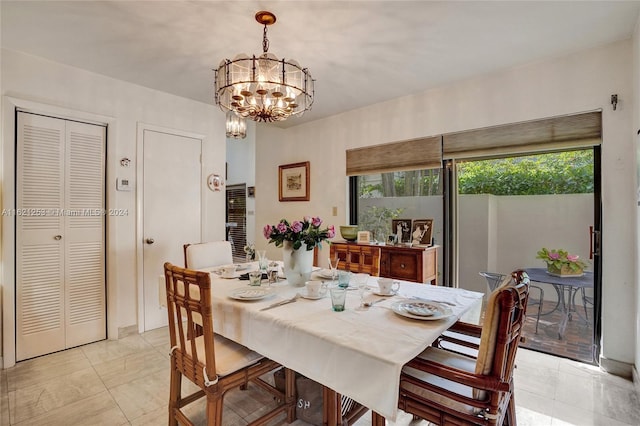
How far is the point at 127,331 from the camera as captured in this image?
311 cm

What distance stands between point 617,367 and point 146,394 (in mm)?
3391

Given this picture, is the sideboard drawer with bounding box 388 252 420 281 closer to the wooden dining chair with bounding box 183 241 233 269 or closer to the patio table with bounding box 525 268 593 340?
the patio table with bounding box 525 268 593 340

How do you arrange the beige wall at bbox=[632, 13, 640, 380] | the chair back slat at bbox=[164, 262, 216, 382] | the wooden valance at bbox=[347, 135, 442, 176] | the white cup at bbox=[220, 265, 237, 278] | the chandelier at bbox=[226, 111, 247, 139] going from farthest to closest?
the chandelier at bbox=[226, 111, 247, 139] → the wooden valance at bbox=[347, 135, 442, 176] → the white cup at bbox=[220, 265, 237, 278] → the beige wall at bbox=[632, 13, 640, 380] → the chair back slat at bbox=[164, 262, 216, 382]

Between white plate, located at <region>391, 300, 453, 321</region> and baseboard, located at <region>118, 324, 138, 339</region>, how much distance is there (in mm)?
2808

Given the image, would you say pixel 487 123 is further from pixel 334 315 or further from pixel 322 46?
pixel 334 315

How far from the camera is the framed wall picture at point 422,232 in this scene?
313cm

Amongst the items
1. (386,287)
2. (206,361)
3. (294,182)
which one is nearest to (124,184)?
(294,182)

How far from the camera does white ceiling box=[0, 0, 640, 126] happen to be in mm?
1946

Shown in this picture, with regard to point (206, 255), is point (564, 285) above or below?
below

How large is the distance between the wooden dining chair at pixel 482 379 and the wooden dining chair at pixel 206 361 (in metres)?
0.75

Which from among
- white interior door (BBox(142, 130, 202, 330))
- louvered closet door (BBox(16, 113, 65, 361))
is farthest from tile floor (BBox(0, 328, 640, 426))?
white interior door (BBox(142, 130, 202, 330))

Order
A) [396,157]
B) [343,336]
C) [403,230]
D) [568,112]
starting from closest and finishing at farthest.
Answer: [343,336] < [568,112] < [403,230] < [396,157]

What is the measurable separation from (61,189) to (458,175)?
3753mm

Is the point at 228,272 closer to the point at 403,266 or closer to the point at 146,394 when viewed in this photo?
the point at 146,394
